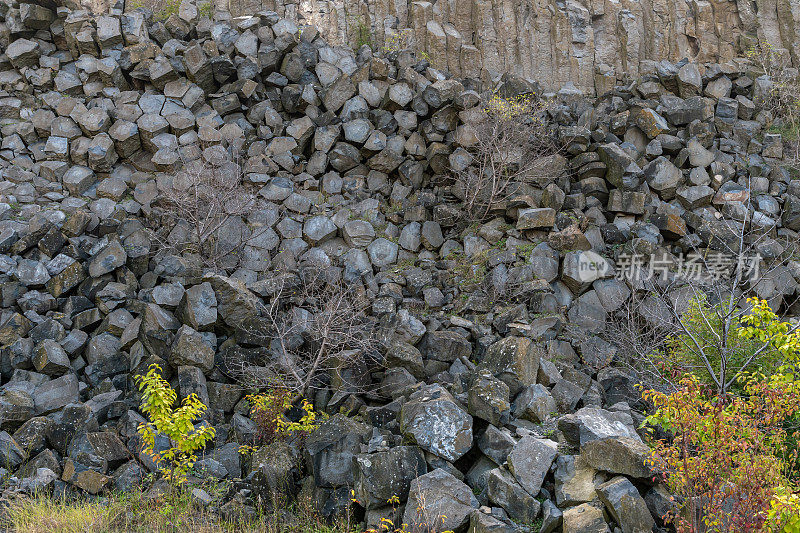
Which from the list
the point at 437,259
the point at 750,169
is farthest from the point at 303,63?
the point at 750,169

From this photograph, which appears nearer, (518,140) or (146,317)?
(146,317)

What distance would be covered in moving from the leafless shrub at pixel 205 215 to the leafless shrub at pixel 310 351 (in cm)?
246

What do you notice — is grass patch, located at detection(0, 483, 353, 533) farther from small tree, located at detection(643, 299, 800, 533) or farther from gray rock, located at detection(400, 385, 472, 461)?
small tree, located at detection(643, 299, 800, 533)

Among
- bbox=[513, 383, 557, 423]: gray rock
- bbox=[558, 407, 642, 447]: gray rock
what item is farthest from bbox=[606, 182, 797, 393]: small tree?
bbox=[558, 407, 642, 447]: gray rock

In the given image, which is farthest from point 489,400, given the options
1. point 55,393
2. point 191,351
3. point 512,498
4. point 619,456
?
point 55,393

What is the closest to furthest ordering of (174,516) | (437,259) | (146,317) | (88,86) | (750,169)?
1. (174,516)
2. (146,317)
3. (437,259)
4. (750,169)
5. (88,86)

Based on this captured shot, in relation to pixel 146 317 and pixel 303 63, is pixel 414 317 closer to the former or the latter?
pixel 146 317

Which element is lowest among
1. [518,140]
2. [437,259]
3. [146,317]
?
[437,259]

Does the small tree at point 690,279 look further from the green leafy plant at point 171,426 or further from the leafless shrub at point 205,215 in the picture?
the leafless shrub at point 205,215

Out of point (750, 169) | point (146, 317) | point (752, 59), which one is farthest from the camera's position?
point (752, 59)

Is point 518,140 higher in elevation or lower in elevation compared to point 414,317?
higher

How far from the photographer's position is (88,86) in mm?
17625

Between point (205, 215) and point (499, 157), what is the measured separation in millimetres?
6842

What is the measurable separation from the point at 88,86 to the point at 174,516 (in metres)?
13.7
